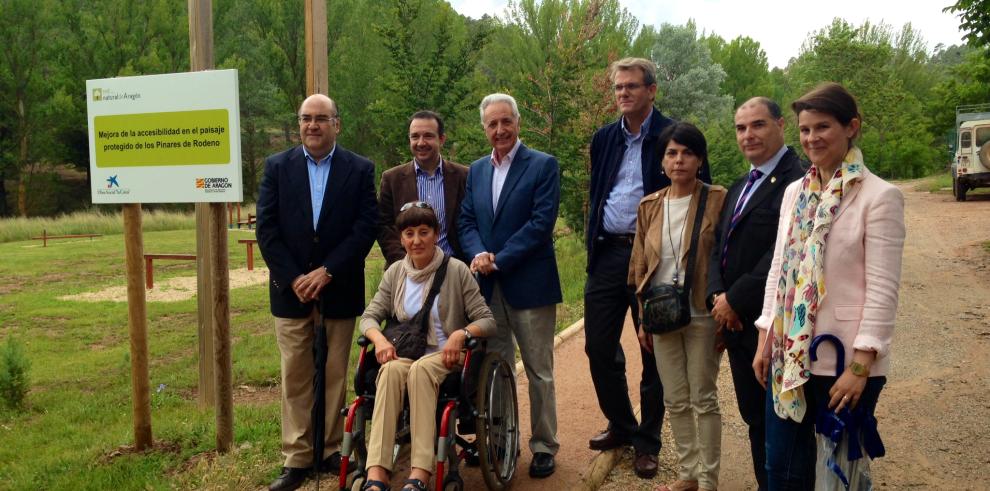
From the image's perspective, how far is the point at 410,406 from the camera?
3.85 metres

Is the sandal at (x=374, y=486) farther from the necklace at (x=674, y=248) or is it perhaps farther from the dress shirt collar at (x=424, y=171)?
the dress shirt collar at (x=424, y=171)

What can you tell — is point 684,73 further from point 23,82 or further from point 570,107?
point 23,82

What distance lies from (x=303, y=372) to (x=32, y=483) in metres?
1.83

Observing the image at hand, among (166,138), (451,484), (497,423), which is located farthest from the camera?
(166,138)

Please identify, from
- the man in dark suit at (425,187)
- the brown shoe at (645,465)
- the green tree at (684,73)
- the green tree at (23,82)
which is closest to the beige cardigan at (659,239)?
the brown shoe at (645,465)

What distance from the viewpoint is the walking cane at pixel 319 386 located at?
14.7 ft

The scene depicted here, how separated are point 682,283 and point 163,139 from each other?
320 cm

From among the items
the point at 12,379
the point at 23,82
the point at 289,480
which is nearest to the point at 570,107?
the point at 12,379

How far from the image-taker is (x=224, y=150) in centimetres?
481

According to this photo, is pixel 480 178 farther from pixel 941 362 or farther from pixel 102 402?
pixel 941 362

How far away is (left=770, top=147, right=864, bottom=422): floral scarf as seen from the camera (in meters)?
2.70

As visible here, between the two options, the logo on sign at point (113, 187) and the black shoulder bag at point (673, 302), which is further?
the logo on sign at point (113, 187)

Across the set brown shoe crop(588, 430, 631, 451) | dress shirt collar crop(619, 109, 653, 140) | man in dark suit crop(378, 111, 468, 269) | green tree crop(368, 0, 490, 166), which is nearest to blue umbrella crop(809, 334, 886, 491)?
dress shirt collar crop(619, 109, 653, 140)

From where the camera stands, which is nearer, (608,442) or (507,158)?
(507,158)
